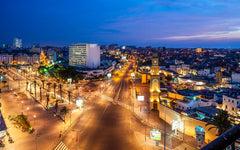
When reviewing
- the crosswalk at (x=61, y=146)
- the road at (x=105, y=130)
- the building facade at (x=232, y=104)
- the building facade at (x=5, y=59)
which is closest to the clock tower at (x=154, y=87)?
the road at (x=105, y=130)

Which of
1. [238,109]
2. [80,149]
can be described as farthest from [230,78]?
[80,149]

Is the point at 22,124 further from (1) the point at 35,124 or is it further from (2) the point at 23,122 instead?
(1) the point at 35,124

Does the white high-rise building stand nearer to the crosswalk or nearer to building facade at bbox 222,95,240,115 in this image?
the crosswalk

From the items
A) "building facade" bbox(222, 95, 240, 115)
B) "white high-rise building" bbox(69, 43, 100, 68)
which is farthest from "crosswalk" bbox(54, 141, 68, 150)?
"white high-rise building" bbox(69, 43, 100, 68)

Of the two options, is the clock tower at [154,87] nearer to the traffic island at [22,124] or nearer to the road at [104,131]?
the road at [104,131]

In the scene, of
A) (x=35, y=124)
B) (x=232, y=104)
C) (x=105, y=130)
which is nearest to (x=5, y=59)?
(x=35, y=124)

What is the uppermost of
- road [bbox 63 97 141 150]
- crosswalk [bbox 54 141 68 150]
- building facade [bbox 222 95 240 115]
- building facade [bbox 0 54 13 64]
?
building facade [bbox 0 54 13 64]

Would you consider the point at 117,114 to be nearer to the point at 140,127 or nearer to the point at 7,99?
the point at 140,127

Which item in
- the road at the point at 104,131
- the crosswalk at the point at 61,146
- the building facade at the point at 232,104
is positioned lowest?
the crosswalk at the point at 61,146
